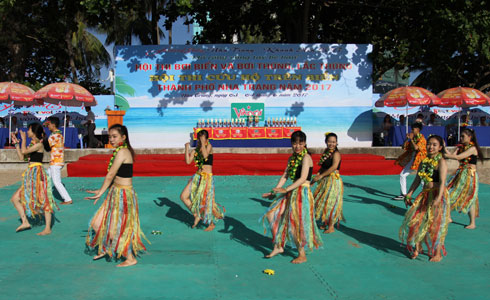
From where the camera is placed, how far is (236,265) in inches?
211

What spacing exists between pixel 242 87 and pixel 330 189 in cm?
1151

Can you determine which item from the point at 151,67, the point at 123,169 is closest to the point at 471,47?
the point at 151,67

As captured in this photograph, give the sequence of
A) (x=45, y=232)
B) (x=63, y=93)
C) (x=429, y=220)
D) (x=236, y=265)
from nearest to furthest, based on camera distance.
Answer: (x=236, y=265)
(x=429, y=220)
(x=45, y=232)
(x=63, y=93)

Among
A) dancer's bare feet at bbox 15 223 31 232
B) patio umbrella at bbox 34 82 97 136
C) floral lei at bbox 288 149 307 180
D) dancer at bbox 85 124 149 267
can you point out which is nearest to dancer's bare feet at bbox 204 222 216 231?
dancer at bbox 85 124 149 267

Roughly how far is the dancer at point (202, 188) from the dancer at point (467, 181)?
3.66 m

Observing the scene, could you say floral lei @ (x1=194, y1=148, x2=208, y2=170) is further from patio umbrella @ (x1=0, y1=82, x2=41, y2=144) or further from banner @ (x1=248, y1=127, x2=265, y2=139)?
patio umbrella @ (x1=0, y1=82, x2=41, y2=144)

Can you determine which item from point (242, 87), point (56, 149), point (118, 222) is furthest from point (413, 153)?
point (242, 87)

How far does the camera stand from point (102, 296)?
172 inches

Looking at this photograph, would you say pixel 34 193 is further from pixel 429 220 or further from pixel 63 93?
pixel 63 93

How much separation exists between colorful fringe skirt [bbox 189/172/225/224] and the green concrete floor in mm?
302

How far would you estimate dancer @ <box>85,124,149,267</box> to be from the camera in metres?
5.20

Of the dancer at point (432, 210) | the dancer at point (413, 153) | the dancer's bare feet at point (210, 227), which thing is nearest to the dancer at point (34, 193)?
the dancer's bare feet at point (210, 227)

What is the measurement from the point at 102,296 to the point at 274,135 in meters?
13.3

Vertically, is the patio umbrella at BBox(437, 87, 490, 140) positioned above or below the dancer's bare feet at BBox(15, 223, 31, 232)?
above
